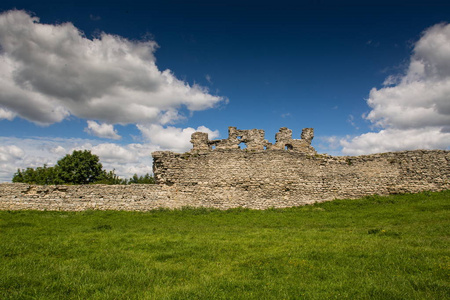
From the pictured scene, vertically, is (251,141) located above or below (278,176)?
above

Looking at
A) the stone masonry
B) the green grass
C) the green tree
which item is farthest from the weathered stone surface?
the green tree

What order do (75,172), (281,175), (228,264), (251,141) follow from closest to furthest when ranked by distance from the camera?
(228,264)
(281,175)
(251,141)
(75,172)

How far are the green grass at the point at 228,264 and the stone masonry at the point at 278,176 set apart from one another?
7.60 meters

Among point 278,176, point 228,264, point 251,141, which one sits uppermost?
point 251,141

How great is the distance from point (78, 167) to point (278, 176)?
128 feet

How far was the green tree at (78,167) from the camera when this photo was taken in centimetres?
4416

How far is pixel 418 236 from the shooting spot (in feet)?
28.8

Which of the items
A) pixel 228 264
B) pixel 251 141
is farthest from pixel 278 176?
pixel 228 264

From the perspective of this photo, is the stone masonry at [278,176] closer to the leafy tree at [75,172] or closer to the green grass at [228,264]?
the green grass at [228,264]

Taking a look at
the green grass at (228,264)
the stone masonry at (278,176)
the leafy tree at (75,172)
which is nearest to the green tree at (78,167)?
the leafy tree at (75,172)

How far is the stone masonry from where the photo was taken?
18.8m

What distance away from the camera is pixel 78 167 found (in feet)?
147

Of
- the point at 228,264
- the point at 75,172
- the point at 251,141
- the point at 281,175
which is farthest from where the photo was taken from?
the point at 75,172

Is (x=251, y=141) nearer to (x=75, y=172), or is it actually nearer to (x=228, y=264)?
(x=228, y=264)
